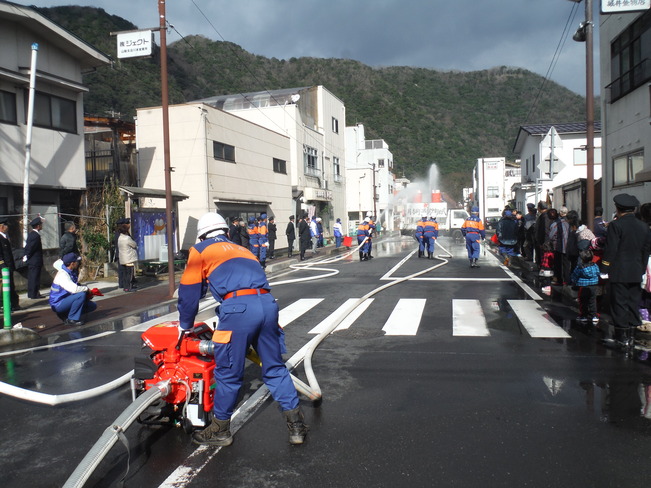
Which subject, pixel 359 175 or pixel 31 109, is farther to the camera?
pixel 359 175

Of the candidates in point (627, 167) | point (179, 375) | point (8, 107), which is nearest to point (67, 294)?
point (179, 375)

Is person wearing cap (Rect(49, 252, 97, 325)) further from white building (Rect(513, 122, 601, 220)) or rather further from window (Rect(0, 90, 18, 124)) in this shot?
white building (Rect(513, 122, 601, 220))

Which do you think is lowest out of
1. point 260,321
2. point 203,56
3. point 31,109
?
point 260,321

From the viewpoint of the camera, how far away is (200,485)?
352 centimetres

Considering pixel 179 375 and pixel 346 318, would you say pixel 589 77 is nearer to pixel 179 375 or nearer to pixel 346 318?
pixel 346 318

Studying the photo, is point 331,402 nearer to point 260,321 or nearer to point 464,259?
point 260,321

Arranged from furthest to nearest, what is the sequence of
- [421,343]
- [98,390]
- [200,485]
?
[421,343], [98,390], [200,485]

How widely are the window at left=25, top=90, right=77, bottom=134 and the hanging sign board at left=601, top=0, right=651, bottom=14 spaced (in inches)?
577

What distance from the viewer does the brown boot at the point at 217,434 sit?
407 cm

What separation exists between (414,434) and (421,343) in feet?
10.1

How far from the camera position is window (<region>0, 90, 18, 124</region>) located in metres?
14.1

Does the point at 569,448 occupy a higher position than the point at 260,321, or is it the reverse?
the point at 260,321

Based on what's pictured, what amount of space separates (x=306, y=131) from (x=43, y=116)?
21366 millimetres

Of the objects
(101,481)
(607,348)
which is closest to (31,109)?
(101,481)
